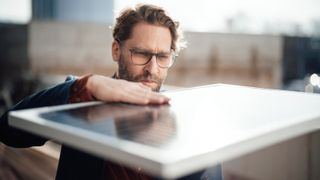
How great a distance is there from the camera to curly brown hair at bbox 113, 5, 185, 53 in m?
1.61

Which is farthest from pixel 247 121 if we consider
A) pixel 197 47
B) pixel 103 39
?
pixel 197 47

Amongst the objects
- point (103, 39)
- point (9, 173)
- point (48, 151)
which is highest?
point (103, 39)

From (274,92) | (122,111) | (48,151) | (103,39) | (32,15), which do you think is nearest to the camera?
(122,111)

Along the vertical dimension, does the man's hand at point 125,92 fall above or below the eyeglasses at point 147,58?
below

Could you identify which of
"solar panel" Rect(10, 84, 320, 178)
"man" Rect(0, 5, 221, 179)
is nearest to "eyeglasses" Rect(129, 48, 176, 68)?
"man" Rect(0, 5, 221, 179)

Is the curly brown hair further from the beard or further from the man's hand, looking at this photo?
the man's hand

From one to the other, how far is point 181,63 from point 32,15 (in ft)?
10.5

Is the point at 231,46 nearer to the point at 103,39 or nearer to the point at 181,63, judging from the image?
the point at 181,63

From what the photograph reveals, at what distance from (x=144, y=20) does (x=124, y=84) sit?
30.6 inches

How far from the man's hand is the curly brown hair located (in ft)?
2.35

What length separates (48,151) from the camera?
9.49 ft

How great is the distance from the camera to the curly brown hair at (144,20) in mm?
1606

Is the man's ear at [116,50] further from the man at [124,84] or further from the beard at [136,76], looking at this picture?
the beard at [136,76]

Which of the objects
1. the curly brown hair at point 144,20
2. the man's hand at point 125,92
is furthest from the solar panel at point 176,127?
the curly brown hair at point 144,20
